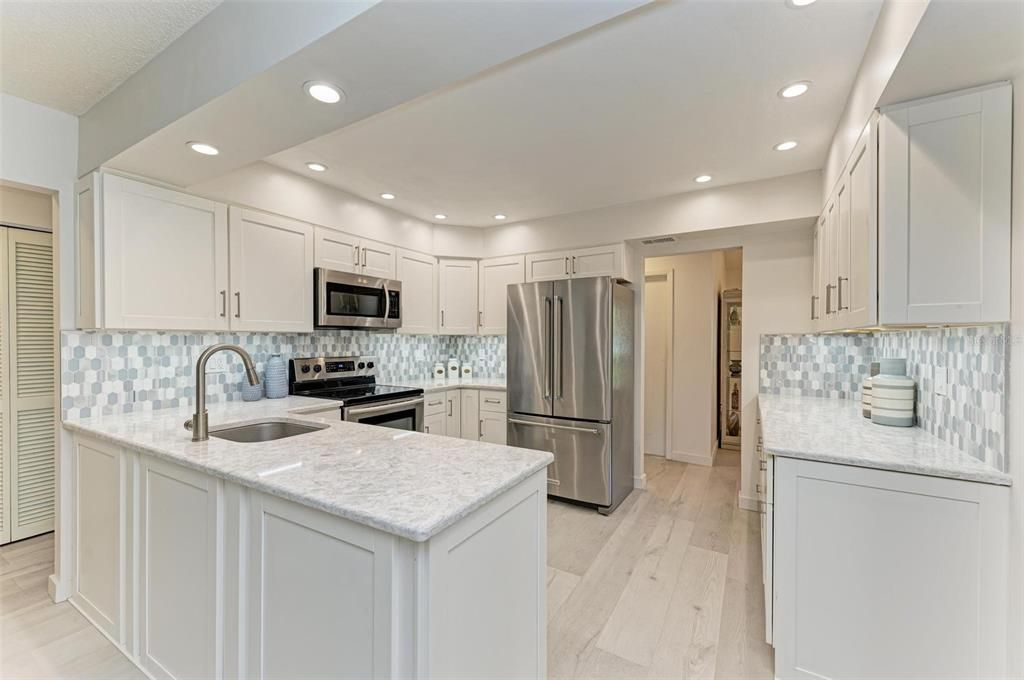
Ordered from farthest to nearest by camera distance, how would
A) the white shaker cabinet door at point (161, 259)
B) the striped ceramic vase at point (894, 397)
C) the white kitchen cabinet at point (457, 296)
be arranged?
the white kitchen cabinet at point (457, 296), the white shaker cabinet door at point (161, 259), the striped ceramic vase at point (894, 397)

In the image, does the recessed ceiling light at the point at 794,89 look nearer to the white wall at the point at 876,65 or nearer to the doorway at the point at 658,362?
the white wall at the point at 876,65

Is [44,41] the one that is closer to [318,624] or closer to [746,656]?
[318,624]

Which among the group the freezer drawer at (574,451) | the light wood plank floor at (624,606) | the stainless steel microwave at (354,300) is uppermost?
the stainless steel microwave at (354,300)

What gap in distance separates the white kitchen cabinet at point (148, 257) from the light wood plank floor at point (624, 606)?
143cm

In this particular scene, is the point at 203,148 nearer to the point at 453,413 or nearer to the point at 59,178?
Result: the point at 59,178

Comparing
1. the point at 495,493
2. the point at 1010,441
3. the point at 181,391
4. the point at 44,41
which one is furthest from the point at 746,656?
the point at 44,41

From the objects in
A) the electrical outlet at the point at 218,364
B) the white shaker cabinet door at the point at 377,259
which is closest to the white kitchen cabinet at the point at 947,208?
the white shaker cabinet door at the point at 377,259

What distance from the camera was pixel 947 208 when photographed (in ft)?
4.45

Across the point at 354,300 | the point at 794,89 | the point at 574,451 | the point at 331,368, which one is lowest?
the point at 574,451

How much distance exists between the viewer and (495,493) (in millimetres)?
1156

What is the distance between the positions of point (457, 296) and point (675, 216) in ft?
7.02

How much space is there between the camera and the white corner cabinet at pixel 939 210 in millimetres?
1284

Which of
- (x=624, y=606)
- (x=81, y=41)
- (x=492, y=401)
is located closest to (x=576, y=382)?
(x=492, y=401)

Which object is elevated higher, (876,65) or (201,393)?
(876,65)
